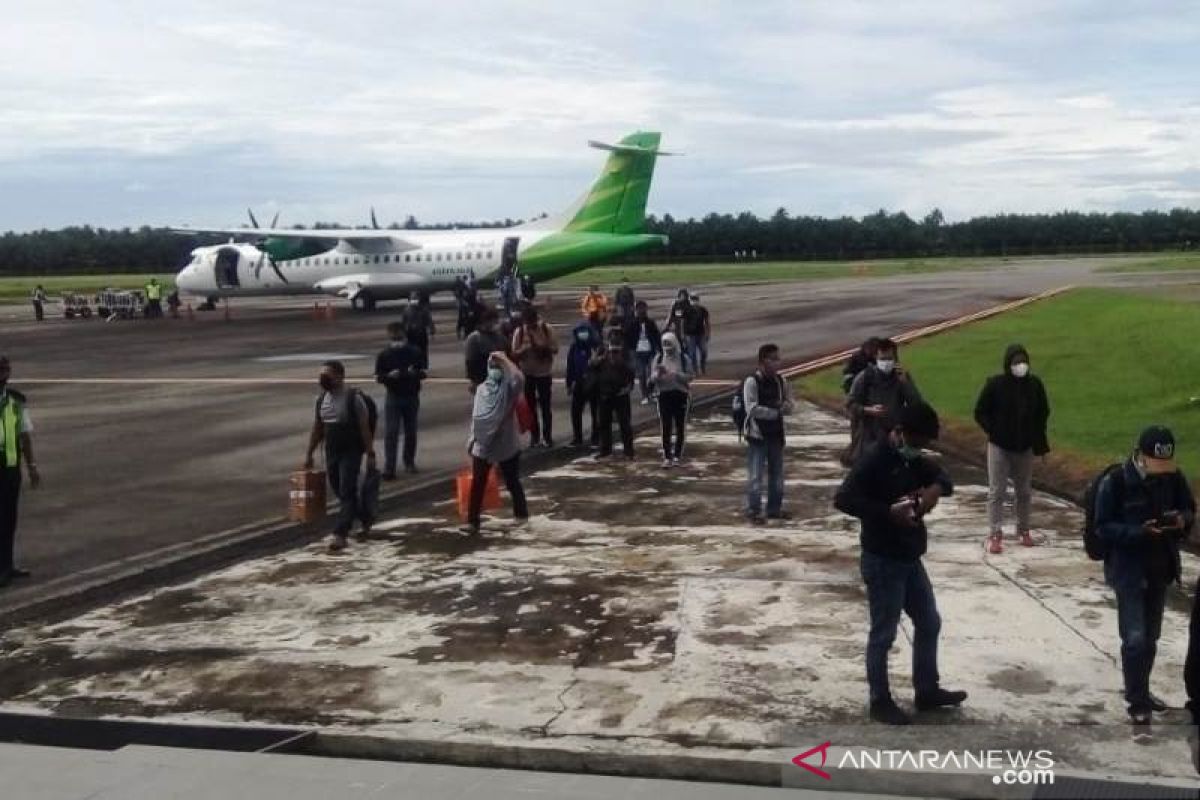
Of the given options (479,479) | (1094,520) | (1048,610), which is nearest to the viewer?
(1094,520)

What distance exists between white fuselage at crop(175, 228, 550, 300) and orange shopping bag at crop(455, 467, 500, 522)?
37707 millimetres

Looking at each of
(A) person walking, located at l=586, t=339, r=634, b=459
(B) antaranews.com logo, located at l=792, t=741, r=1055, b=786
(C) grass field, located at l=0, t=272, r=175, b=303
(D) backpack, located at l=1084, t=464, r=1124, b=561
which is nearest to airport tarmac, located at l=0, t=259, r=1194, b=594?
(A) person walking, located at l=586, t=339, r=634, b=459

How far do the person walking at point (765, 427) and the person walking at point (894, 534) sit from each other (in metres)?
4.81

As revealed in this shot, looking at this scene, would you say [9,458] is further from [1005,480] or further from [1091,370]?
[1091,370]

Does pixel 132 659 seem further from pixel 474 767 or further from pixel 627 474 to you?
pixel 627 474

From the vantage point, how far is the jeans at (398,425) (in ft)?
49.6

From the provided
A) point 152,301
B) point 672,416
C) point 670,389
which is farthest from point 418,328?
point 152,301

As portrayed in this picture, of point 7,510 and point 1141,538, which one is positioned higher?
point 1141,538

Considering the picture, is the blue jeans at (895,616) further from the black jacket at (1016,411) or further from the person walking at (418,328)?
the person walking at (418,328)

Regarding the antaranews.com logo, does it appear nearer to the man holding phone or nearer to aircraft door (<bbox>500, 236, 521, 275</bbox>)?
the man holding phone

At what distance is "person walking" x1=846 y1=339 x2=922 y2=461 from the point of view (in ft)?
38.0

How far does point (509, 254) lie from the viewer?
49875 mm

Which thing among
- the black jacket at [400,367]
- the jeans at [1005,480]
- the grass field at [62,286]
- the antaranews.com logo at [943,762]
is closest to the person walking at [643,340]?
the black jacket at [400,367]

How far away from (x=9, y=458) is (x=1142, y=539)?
26.0 feet
